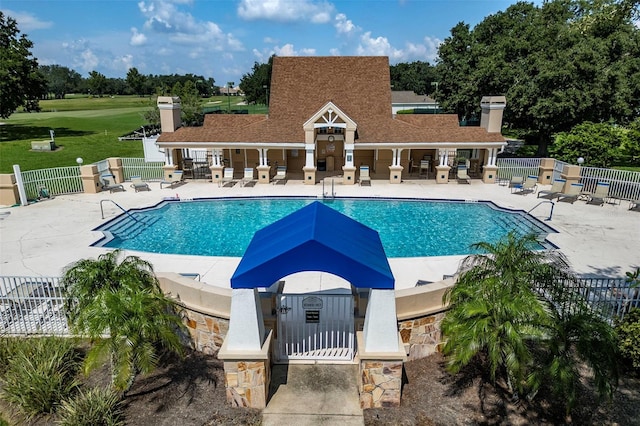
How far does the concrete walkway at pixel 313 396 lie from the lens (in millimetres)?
6934

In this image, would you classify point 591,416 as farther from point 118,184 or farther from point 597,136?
point 118,184

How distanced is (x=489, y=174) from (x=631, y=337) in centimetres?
1842

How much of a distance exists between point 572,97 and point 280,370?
29889 millimetres

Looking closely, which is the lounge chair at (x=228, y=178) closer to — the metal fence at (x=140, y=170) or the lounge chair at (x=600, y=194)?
the metal fence at (x=140, y=170)

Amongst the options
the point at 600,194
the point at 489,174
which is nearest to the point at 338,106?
the point at 489,174

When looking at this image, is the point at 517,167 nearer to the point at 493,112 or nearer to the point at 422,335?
the point at 493,112

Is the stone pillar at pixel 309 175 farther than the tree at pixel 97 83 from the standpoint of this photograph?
No

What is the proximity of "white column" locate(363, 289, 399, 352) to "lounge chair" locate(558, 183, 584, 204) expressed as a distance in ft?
57.7

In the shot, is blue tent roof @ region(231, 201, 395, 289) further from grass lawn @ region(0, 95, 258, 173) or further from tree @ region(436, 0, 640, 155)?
grass lawn @ region(0, 95, 258, 173)

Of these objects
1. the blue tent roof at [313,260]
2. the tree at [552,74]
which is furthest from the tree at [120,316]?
the tree at [552,74]

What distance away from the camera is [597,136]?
79.3 ft

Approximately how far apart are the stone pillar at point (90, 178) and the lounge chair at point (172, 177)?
367 centimetres

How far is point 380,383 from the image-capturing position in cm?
721

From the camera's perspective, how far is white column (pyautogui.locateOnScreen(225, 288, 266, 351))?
7.10 metres
